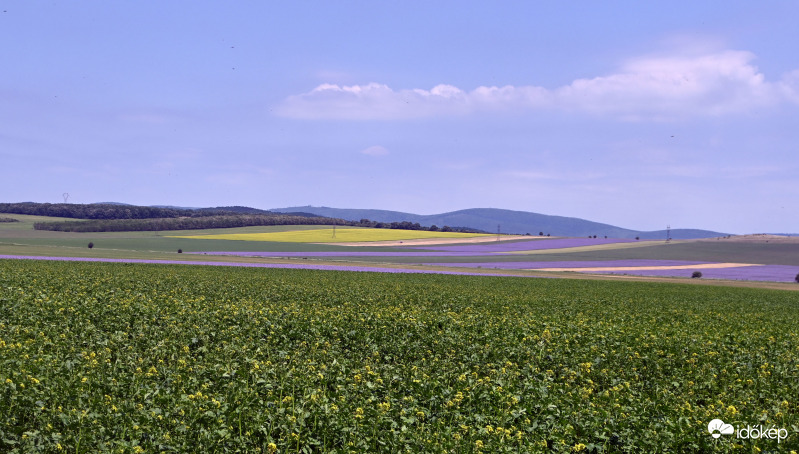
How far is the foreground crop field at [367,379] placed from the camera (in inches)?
364

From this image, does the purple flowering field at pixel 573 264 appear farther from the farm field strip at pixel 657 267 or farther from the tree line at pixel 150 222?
the tree line at pixel 150 222

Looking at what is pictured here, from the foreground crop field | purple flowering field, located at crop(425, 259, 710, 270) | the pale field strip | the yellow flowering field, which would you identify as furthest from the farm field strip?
the yellow flowering field

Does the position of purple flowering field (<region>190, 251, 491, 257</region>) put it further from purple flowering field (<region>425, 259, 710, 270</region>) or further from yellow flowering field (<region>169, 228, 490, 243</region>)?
yellow flowering field (<region>169, 228, 490, 243</region>)

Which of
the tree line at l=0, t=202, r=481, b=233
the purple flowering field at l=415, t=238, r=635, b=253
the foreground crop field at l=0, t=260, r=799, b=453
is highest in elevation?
the tree line at l=0, t=202, r=481, b=233

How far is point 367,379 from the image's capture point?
12.9m

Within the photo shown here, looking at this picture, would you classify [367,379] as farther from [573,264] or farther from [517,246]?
[517,246]

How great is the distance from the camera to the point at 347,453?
833 cm

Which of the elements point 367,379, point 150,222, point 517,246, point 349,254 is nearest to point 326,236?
point 517,246

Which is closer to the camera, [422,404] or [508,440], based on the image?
[508,440]

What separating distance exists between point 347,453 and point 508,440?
2506 millimetres

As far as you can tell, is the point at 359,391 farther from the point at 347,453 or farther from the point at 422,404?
the point at 347,453

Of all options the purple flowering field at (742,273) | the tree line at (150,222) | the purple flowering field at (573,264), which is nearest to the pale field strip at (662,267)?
the purple flowering field at (573,264)

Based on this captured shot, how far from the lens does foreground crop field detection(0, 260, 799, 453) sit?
9.23 metres

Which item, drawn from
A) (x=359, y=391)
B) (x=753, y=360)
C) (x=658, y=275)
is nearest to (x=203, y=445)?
(x=359, y=391)
